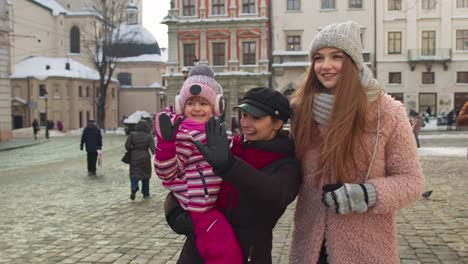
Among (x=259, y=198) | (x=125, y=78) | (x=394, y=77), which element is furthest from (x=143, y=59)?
(x=259, y=198)

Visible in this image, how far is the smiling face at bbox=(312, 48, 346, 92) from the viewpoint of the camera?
9.00 ft

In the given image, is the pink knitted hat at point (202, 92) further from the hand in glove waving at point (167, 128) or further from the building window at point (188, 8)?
the building window at point (188, 8)

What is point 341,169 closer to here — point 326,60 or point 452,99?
point 326,60

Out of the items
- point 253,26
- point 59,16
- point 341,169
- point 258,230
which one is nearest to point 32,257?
point 258,230

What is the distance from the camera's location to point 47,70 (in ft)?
204

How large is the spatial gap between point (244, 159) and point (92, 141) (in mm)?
14684

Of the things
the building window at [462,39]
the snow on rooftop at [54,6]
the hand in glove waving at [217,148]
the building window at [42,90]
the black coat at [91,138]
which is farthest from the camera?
the snow on rooftop at [54,6]

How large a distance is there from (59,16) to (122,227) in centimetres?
6870

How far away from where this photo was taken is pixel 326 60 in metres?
2.77

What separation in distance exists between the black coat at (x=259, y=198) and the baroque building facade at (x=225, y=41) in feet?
130

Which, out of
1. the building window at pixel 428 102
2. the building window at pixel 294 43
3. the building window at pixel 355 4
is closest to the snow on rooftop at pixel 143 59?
the building window at pixel 294 43

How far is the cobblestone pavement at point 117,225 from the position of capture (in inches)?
267

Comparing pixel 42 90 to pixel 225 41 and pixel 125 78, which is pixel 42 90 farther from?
pixel 225 41

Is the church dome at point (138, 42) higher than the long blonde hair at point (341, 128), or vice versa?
the church dome at point (138, 42)
